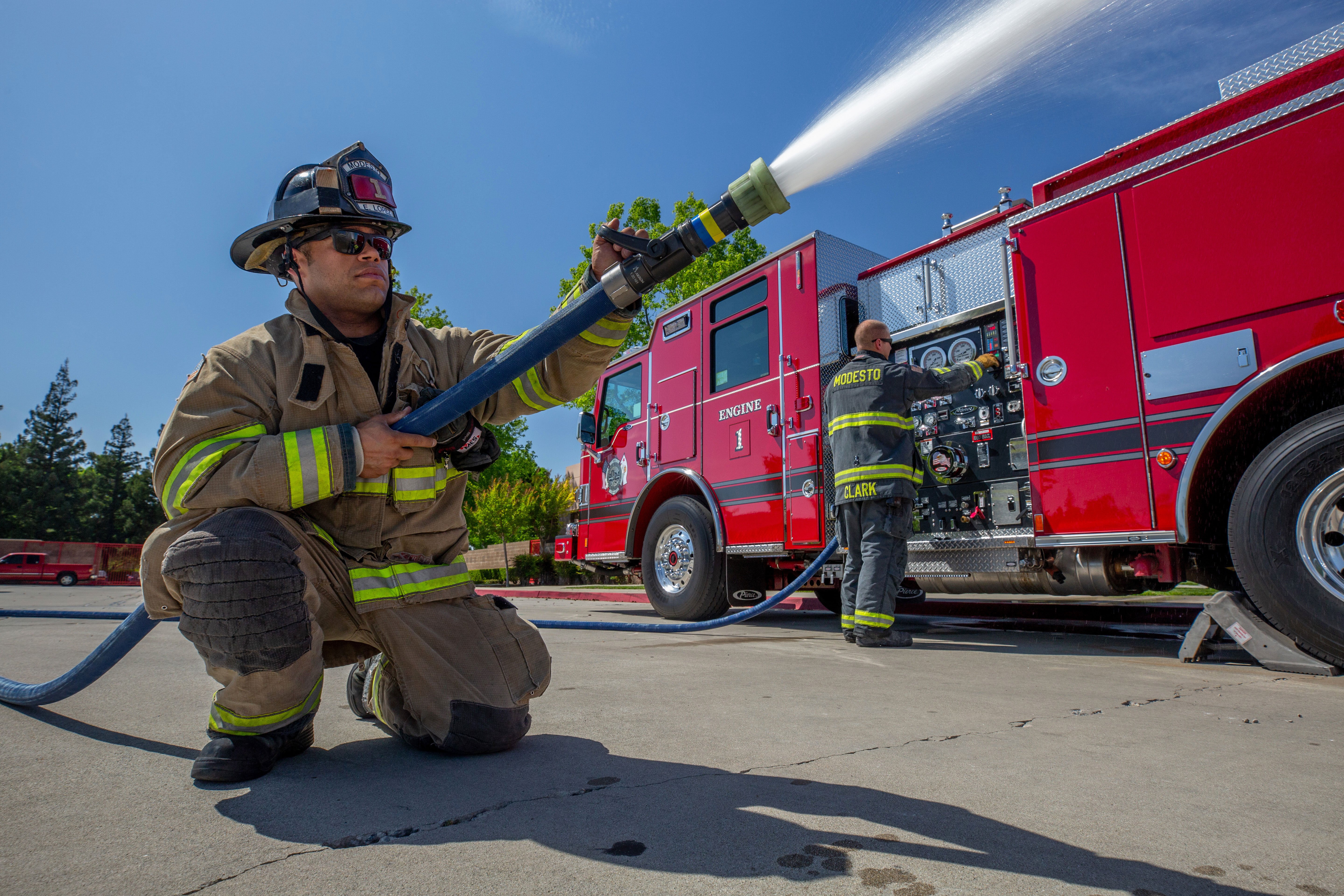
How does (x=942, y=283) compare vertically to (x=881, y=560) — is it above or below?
above

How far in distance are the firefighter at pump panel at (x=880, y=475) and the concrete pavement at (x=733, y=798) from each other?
132 centimetres

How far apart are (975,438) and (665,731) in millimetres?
3048

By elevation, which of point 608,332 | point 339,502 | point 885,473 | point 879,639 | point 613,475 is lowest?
point 879,639

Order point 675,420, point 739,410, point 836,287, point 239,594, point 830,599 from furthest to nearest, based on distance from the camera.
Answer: point 830,599 < point 675,420 < point 739,410 < point 836,287 < point 239,594

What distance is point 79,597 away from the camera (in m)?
14.0

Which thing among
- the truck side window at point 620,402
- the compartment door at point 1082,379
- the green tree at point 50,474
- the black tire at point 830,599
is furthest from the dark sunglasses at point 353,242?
the green tree at point 50,474

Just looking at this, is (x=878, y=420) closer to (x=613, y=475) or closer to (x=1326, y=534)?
(x=1326, y=534)

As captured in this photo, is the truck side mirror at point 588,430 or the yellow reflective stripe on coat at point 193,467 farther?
the truck side mirror at point 588,430

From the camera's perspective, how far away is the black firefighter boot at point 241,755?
1.61 metres

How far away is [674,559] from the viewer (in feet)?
20.3

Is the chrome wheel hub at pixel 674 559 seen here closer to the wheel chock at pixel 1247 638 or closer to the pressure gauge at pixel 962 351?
the pressure gauge at pixel 962 351

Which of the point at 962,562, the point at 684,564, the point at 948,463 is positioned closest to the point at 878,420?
the point at 948,463

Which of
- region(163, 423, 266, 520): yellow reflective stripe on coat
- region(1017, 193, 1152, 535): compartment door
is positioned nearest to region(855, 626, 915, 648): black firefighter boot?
region(1017, 193, 1152, 535): compartment door

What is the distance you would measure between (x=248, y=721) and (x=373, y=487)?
59 cm
